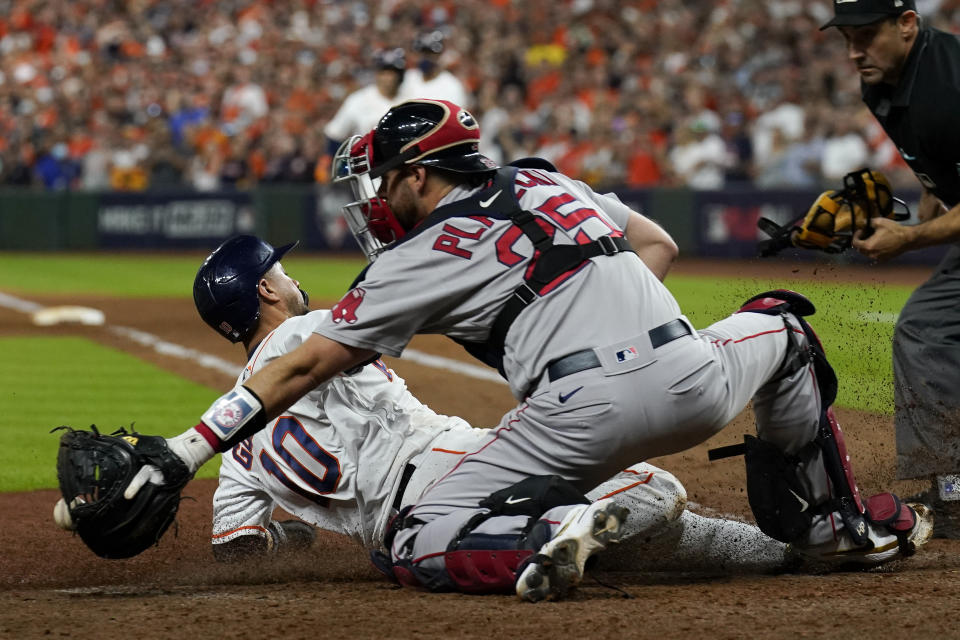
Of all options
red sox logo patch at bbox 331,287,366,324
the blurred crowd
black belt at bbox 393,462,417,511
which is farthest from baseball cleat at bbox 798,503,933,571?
the blurred crowd

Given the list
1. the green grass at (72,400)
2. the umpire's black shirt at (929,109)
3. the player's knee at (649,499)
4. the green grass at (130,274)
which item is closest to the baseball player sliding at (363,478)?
the player's knee at (649,499)

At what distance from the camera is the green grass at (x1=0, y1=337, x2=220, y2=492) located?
694 cm

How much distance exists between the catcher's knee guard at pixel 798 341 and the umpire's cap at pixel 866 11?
1199mm

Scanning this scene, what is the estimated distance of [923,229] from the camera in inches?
193

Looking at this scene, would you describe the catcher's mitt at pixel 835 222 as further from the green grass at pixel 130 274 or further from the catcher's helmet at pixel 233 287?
the green grass at pixel 130 274

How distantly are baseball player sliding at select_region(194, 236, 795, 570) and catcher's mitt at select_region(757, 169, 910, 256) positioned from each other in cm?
119

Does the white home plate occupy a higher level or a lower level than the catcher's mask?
lower

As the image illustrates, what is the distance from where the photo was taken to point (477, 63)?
21.5 metres

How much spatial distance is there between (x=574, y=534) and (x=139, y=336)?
9300 mm

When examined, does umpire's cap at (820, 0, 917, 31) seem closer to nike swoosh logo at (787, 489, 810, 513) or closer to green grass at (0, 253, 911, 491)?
green grass at (0, 253, 911, 491)

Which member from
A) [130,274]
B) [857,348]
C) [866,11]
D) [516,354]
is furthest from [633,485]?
[130,274]

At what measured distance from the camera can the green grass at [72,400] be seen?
22.8ft

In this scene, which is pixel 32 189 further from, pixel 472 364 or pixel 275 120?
pixel 472 364

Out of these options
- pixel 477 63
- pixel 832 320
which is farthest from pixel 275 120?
pixel 832 320
